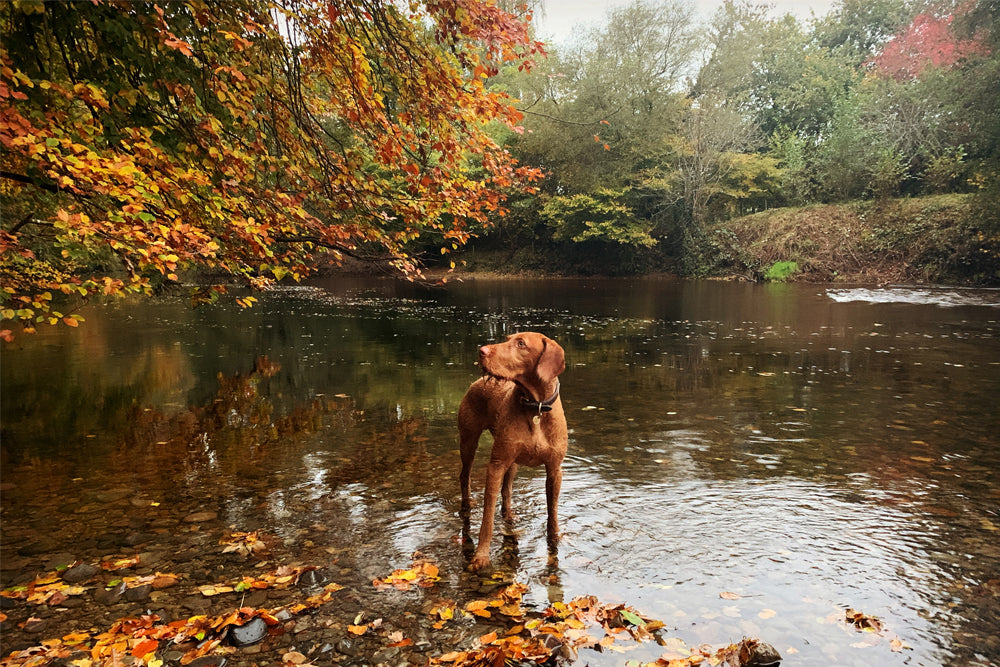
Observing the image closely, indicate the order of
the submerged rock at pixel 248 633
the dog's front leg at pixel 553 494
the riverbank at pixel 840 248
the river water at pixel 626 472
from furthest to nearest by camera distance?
the riverbank at pixel 840 248 → the dog's front leg at pixel 553 494 → the river water at pixel 626 472 → the submerged rock at pixel 248 633

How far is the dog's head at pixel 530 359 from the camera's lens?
382 cm

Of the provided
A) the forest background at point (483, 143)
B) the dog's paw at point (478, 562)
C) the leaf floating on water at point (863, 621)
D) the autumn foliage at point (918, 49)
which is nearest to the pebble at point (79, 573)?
the forest background at point (483, 143)

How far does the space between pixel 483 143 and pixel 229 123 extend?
113 inches

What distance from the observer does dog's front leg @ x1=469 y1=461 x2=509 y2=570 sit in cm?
397

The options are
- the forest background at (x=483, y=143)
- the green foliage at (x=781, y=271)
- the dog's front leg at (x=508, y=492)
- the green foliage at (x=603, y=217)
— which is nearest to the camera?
the dog's front leg at (x=508, y=492)

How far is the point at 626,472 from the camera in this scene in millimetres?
5867

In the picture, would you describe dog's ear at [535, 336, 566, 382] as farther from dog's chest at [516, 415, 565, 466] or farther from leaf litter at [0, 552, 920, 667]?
leaf litter at [0, 552, 920, 667]

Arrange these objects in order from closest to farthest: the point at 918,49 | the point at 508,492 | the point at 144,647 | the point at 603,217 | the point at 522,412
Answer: the point at 144,647 → the point at 522,412 → the point at 508,492 → the point at 603,217 → the point at 918,49

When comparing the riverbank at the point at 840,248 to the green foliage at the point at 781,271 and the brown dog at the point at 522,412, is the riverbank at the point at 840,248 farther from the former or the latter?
the brown dog at the point at 522,412

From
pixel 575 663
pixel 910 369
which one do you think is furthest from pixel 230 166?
pixel 910 369

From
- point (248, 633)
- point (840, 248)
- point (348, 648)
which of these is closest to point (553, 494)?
point (348, 648)

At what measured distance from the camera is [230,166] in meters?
6.35

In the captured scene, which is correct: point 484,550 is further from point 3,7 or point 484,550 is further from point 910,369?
point 910,369

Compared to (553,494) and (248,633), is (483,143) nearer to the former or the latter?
(553,494)
